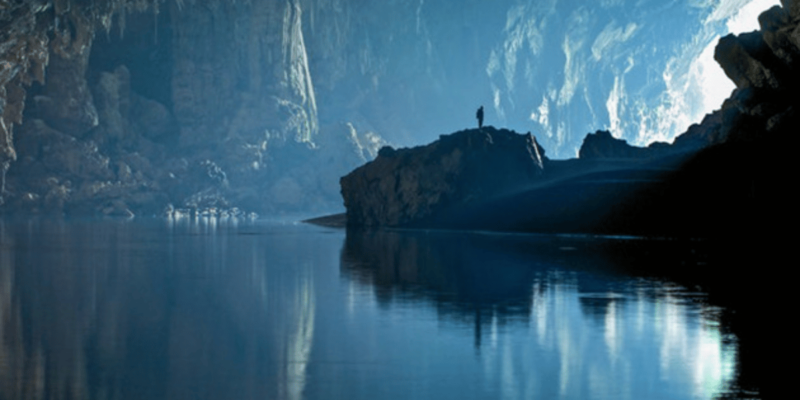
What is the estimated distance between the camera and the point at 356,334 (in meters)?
29.3

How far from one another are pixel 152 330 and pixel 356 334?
6.07 m

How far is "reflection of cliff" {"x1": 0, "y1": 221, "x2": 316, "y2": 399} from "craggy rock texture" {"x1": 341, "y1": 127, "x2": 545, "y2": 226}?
266ft

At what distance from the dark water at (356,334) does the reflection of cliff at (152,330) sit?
0.08 metres

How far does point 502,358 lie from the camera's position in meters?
24.8

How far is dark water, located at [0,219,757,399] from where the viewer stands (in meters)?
21.5

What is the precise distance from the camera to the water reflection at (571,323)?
72.8 ft

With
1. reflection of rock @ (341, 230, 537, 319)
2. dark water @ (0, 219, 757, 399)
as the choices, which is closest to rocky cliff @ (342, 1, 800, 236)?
reflection of rock @ (341, 230, 537, 319)

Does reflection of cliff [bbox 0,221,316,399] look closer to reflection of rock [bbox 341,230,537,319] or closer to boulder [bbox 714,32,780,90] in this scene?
reflection of rock [bbox 341,230,537,319]

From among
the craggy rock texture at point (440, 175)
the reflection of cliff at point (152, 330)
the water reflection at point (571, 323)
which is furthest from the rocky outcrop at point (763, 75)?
the reflection of cliff at point (152, 330)

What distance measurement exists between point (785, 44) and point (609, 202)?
2758 centimetres

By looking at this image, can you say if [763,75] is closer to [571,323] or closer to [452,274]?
[452,274]

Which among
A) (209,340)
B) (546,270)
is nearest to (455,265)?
(546,270)

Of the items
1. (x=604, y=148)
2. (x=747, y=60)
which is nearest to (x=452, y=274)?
(x=747, y=60)

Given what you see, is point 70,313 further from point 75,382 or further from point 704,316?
point 704,316
